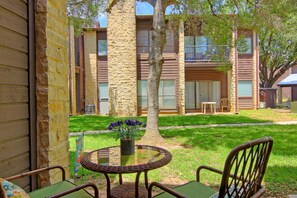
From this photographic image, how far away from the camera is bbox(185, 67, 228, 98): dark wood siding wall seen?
15344 millimetres

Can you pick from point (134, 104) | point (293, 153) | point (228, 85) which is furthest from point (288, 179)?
point (228, 85)

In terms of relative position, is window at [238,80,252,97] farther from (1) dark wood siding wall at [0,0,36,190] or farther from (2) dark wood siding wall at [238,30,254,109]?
(1) dark wood siding wall at [0,0,36,190]

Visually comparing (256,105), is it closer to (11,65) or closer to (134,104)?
(134,104)

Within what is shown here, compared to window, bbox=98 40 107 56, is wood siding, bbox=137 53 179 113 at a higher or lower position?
lower

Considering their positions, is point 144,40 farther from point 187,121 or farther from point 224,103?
point 224,103

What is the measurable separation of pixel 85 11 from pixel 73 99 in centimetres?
666

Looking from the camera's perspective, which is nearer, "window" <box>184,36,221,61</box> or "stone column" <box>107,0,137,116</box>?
"stone column" <box>107,0,137,116</box>

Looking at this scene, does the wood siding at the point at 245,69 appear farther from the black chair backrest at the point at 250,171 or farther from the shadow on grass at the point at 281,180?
the black chair backrest at the point at 250,171

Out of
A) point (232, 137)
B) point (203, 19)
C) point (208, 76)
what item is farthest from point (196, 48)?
point (232, 137)

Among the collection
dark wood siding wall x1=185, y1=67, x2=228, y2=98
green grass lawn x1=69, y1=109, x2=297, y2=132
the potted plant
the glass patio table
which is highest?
dark wood siding wall x1=185, y1=67, x2=228, y2=98

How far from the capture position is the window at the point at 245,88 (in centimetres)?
1534

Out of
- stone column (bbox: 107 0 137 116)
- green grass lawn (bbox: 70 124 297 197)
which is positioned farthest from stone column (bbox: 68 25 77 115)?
green grass lawn (bbox: 70 124 297 197)

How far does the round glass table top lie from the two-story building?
1060cm

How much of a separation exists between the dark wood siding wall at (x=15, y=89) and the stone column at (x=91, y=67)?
12.7 meters
